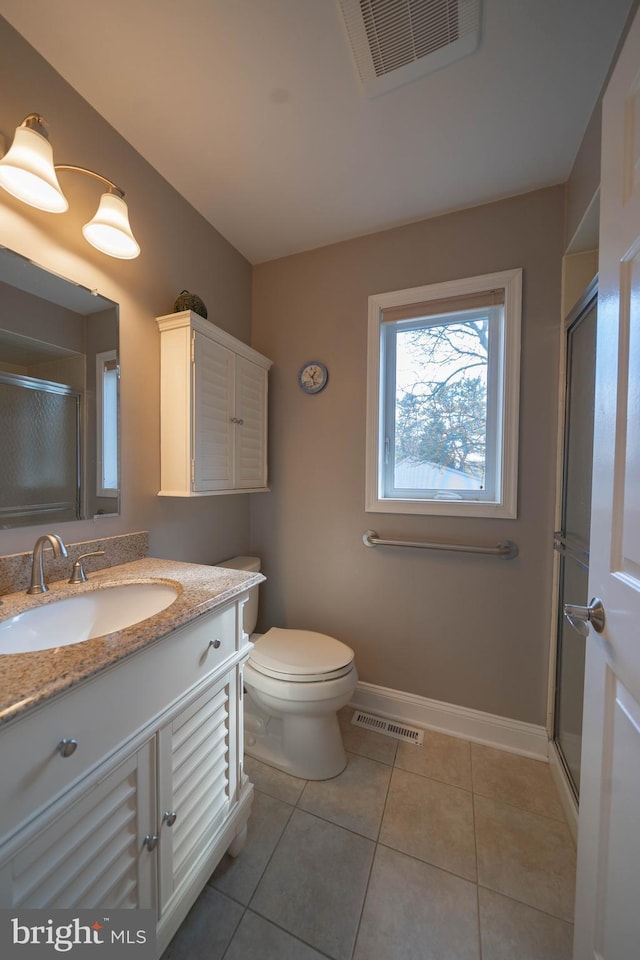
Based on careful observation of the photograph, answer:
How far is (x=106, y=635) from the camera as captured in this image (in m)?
0.67

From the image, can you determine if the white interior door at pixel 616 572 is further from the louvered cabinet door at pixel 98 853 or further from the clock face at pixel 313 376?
the clock face at pixel 313 376

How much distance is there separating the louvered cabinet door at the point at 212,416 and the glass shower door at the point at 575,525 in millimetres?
1369

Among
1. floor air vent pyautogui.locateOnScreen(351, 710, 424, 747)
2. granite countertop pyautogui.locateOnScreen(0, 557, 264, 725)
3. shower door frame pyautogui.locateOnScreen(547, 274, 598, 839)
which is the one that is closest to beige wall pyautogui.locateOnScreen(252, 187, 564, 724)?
shower door frame pyautogui.locateOnScreen(547, 274, 598, 839)

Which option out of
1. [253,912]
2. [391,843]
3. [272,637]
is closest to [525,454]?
[272,637]

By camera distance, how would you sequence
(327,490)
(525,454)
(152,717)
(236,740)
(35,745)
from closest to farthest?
1. (35,745)
2. (152,717)
3. (236,740)
4. (525,454)
5. (327,490)

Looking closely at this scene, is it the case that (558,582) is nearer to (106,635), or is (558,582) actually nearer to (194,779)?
(194,779)

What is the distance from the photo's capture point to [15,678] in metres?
0.53

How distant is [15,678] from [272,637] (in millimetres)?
1138

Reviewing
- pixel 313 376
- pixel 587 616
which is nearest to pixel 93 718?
pixel 587 616

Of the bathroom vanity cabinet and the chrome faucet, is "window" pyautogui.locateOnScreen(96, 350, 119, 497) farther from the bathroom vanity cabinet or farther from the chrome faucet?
the bathroom vanity cabinet

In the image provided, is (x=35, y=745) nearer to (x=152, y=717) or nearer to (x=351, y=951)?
(x=152, y=717)

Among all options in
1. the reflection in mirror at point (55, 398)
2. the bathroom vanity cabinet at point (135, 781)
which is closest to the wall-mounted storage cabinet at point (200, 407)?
the reflection in mirror at point (55, 398)

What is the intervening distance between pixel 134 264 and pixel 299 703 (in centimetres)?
176

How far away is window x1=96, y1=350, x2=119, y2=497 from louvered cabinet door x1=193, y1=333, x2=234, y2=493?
267mm
